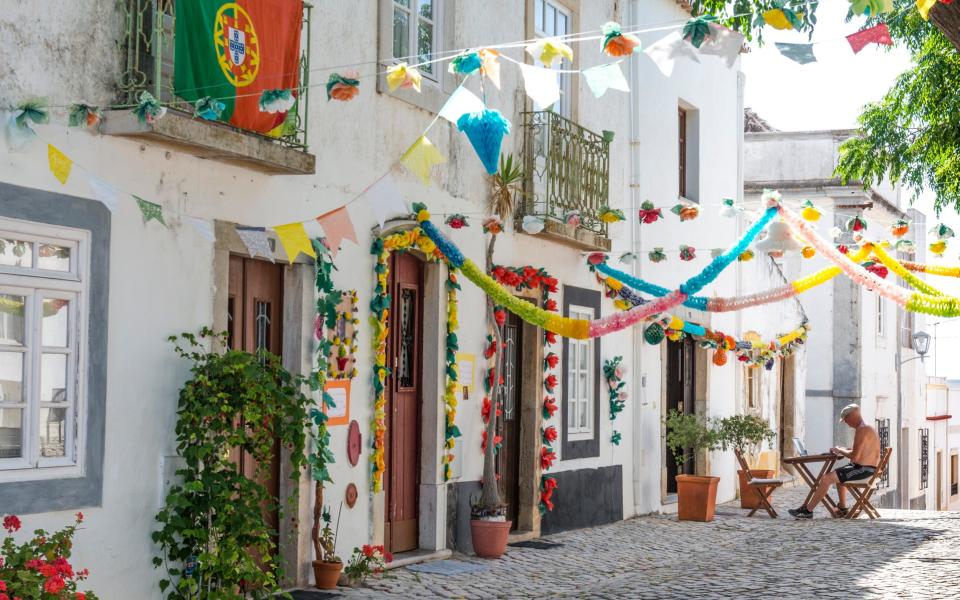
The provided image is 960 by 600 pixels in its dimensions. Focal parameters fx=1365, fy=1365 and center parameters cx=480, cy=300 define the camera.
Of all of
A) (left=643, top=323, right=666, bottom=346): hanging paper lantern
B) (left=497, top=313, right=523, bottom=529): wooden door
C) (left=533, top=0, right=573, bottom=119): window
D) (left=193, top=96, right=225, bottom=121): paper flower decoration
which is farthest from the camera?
(left=643, top=323, right=666, bottom=346): hanging paper lantern

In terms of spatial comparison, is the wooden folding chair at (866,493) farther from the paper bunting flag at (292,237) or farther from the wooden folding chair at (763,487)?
the paper bunting flag at (292,237)

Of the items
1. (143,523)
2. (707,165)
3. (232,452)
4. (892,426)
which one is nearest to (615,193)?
(707,165)

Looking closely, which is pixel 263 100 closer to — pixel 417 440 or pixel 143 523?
pixel 143 523

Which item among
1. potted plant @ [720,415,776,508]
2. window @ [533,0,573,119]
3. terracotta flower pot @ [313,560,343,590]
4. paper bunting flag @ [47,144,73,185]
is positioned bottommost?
terracotta flower pot @ [313,560,343,590]

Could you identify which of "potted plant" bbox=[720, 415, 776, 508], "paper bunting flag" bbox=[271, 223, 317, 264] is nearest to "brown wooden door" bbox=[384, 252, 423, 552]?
"paper bunting flag" bbox=[271, 223, 317, 264]

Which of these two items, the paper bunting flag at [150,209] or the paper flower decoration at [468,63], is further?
the paper bunting flag at [150,209]

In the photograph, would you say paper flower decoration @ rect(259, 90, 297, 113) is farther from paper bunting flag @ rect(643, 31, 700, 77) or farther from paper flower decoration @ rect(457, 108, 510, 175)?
paper bunting flag @ rect(643, 31, 700, 77)

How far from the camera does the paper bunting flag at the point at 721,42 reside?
252 inches

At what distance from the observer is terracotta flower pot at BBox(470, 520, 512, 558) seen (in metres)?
11.5

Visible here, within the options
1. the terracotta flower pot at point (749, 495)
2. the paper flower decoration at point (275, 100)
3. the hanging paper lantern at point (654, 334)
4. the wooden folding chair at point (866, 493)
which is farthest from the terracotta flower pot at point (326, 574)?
the terracotta flower pot at point (749, 495)

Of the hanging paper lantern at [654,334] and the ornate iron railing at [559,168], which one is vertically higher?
the ornate iron railing at [559,168]

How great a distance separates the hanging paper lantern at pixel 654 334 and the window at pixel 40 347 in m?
9.21

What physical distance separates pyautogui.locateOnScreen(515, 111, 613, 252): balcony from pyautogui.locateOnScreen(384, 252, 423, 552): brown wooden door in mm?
1873

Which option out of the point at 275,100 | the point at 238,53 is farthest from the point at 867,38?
the point at 238,53
